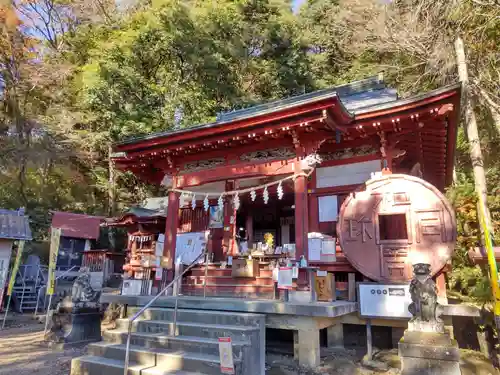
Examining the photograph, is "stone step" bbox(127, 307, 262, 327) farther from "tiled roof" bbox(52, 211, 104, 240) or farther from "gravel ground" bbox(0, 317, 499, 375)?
"tiled roof" bbox(52, 211, 104, 240)

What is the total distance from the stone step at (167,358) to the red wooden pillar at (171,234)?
106 inches

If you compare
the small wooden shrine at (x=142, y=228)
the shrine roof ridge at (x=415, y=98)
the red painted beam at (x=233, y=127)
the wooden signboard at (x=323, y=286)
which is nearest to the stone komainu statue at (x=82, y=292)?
the red painted beam at (x=233, y=127)

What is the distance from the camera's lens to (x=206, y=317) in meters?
6.22

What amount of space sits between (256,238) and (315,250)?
558 cm

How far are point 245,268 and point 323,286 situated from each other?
1771mm

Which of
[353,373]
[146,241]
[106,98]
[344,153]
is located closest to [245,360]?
[353,373]

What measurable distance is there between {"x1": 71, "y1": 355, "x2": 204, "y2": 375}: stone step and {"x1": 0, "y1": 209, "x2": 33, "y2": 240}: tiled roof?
8.57m

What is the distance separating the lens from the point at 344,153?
8.55m

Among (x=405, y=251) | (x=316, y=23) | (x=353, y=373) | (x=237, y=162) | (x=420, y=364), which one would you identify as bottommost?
(x=353, y=373)

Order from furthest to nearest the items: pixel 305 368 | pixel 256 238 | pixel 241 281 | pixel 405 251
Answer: pixel 256 238
pixel 241 281
pixel 405 251
pixel 305 368

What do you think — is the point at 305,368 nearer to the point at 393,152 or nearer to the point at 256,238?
the point at 393,152

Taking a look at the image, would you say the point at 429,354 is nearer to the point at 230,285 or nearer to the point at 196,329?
the point at 196,329

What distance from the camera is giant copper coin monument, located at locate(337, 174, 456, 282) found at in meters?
7.04

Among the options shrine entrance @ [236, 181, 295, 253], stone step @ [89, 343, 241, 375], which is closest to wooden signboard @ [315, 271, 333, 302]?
stone step @ [89, 343, 241, 375]
